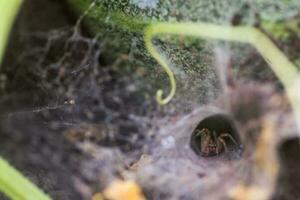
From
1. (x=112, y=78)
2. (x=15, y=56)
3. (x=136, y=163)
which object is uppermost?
(x=15, y=56)

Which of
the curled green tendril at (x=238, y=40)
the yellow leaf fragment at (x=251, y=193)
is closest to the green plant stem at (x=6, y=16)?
the curled green tendril at (x=238, y=40)

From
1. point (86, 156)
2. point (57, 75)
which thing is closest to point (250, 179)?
point (86, 156)

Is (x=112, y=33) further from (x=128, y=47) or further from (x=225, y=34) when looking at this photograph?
(x=225, y=34)

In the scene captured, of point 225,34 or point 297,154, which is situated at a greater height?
point 225,34

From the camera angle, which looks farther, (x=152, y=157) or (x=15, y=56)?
(x=15, y=56)

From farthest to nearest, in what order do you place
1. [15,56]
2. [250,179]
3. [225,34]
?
1. [15,56]
2. [225,34]
3. [250,179]

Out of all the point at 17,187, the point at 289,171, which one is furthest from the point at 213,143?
the point at 17,187

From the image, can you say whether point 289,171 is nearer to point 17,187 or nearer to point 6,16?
point 17,187

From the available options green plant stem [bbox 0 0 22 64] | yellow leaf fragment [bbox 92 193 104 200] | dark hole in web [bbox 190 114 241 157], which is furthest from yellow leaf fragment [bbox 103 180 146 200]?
green plant stem [bbox 0 0 22 64]
